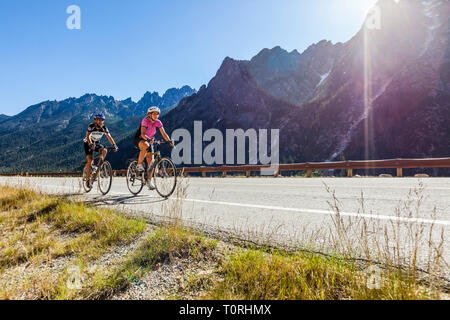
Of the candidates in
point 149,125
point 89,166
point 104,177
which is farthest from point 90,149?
point 149,125

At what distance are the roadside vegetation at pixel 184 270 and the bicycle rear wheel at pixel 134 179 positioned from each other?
3.52m

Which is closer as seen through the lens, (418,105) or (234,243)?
(234,243)

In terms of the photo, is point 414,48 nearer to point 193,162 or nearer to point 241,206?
point 193,162

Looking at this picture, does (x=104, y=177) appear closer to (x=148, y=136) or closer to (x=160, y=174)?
(x=148, y=136)

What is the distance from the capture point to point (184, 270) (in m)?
2.12

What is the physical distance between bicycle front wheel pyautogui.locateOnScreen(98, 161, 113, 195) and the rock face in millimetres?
97005

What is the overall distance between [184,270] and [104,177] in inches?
244

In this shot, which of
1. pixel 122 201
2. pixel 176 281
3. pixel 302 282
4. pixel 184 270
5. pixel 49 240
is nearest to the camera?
pixel 302 282

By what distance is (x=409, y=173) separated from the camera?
77.6m

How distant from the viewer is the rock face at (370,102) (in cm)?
9400

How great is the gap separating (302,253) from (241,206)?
→ 2563 mm

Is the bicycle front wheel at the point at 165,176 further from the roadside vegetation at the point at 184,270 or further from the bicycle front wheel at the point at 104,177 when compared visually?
the roadside vegetation at the point at 184,270

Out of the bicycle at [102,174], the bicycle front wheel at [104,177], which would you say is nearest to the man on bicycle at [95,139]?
the bicycle at [102,174]
